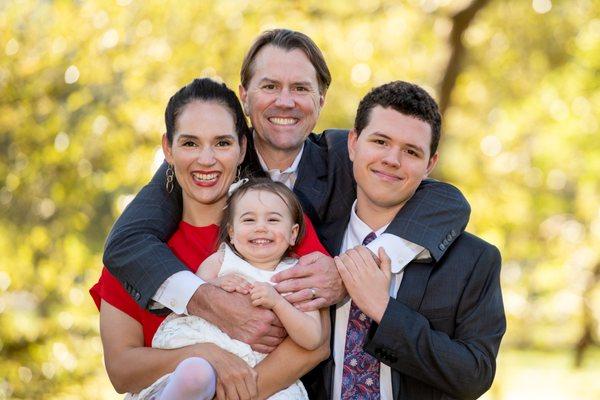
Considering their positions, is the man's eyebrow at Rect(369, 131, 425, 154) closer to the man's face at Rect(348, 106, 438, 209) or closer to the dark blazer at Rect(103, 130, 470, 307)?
the man's face at Rect(348, 106, 438, 209)

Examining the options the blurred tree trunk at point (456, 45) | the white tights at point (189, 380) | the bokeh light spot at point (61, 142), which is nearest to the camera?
the white tights at point (189, 380)

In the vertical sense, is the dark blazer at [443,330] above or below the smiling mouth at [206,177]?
below

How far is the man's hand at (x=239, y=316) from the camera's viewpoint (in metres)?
2.88

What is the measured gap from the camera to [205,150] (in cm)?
305

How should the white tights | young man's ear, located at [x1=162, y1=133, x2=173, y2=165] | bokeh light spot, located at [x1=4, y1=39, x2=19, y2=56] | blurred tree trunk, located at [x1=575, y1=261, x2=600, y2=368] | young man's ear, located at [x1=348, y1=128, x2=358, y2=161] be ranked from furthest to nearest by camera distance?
blurred tree trunk, located at [x1=575, y1=261, x2=600, y2=368], bokeh light spot, located at [x1=4, y1=39, x2=19, y2=56], young man's ear, located at [x1=348, y1=128, x2=358, y2=161], young man's ear, located at [x1=162, y1=133, x2=173, y2=165], the white tights

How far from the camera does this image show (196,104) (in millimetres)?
3111

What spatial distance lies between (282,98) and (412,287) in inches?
38.3

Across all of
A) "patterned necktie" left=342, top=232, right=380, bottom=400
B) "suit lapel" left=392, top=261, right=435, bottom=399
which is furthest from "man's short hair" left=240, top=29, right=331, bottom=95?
"patterned necktie" left=342, top=232, right=380, bottom=400

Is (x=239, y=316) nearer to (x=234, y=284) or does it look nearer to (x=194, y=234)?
(x=234, y=284)

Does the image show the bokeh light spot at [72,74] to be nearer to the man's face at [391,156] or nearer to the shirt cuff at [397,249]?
the man's face at [391,156]

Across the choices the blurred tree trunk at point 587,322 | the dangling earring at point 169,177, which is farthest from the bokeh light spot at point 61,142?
the blurred tree trunk at point 587,322

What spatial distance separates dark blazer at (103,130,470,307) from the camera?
3.00 metres

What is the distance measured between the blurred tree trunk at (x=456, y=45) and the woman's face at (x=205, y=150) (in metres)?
4.90

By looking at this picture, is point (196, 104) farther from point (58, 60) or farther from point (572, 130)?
point (572, 130)
